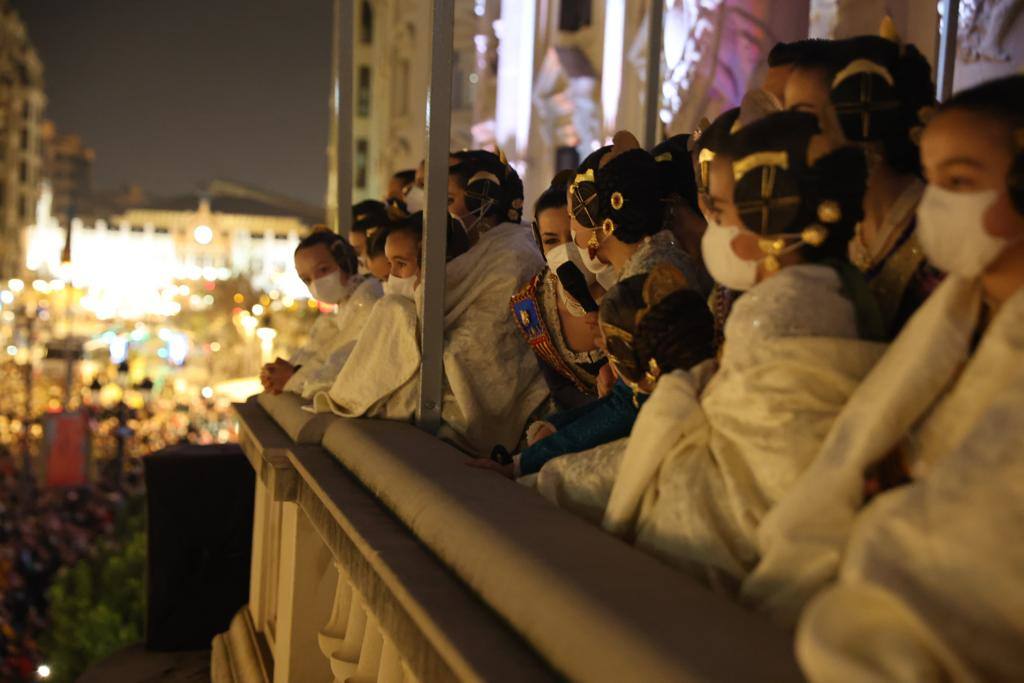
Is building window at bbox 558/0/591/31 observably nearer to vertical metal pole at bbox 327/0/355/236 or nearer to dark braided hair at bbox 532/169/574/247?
vertical metal pole at bbox 327/0/355/236

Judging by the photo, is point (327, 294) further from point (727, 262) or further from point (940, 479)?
point (940, 479)

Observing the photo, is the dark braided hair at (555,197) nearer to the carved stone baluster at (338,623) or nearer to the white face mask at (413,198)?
the carved stone baluster at (338,623)

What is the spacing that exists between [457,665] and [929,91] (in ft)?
4.25

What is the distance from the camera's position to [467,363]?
3.80 meters

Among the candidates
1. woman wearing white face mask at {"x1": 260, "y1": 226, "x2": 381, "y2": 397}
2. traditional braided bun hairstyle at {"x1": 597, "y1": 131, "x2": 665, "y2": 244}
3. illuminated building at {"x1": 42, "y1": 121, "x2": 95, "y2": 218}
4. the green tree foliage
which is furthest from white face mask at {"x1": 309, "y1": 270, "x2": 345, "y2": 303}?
illuminated building at {"x1": 42, "y1": 121, "x2": 95, "y2": 218}

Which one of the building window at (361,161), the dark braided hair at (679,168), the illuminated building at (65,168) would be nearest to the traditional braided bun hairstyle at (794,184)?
the dark braided hair at (679,168)

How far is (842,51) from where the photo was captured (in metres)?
2.05

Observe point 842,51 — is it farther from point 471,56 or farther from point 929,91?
point 471,56

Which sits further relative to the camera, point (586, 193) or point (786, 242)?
point (586, 193)

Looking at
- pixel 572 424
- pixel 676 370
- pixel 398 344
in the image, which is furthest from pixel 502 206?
pixel 676 370

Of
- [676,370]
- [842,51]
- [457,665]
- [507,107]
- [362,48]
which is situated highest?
[362,48]

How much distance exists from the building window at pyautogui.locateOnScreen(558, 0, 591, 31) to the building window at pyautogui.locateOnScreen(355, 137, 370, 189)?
23622 mm

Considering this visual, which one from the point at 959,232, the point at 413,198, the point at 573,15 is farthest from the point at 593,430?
the point at 573,15

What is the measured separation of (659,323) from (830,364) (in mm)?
516
